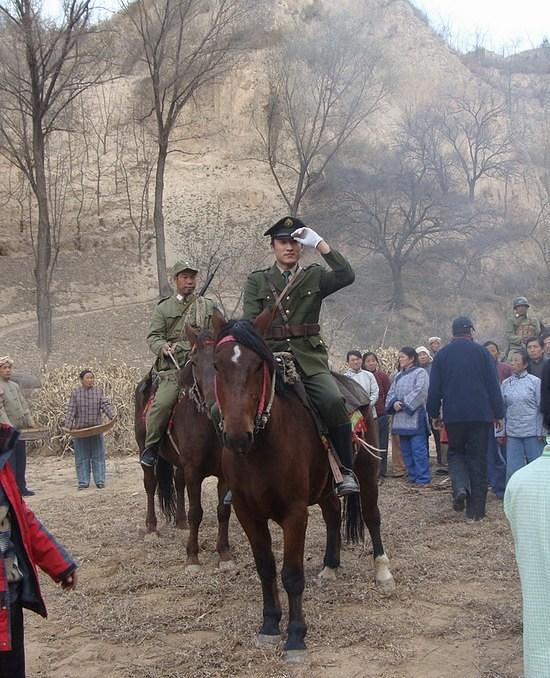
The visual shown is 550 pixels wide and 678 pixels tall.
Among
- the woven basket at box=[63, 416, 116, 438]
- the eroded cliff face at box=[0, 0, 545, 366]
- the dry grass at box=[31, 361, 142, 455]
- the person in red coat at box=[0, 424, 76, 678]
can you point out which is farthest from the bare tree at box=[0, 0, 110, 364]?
the person in red coat at box=[0, 424, 76, 678]

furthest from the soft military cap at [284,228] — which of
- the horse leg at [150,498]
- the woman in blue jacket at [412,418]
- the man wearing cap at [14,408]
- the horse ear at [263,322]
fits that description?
the man wearing cap at [14,408]

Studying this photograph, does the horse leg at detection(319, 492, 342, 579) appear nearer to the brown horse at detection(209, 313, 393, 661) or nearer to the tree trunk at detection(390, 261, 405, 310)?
the brown horse at detection(209, 313, 393, 661)

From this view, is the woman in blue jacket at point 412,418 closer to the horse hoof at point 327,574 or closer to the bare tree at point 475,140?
the horse hoof at point 327,574

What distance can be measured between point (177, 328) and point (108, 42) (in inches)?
758

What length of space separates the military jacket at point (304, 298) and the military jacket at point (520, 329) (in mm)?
7183

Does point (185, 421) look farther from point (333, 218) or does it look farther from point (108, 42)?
point (333, 218)

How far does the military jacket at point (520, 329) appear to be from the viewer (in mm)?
12016

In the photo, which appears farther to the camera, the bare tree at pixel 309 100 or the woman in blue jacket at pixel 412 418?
the bare tree at pixel 309 100

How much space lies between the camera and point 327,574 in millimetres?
6309

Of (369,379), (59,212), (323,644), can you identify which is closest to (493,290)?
(59,212)

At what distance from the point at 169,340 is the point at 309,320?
2812 mm

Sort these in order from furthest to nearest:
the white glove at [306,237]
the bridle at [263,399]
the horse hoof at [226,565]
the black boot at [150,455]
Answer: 1. the black boot at [150,455]
2. the horse hoof at [226,565]
3. the white glove at [306,237]
4. the bridle at [263,399]

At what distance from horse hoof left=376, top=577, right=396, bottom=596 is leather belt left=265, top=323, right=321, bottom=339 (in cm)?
217

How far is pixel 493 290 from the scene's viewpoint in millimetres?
32062
